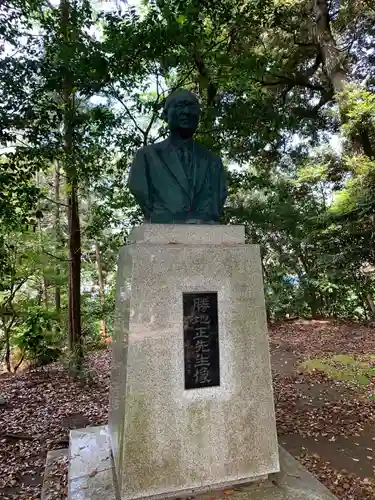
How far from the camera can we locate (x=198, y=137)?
530 cm

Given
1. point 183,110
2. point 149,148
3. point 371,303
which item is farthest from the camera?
point 371,303

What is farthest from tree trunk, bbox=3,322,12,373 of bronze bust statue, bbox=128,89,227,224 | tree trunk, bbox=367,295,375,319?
tree trunk, bbox=367,295,375,319

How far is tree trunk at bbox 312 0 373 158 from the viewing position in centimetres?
790

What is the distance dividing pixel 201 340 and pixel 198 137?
3.64 m

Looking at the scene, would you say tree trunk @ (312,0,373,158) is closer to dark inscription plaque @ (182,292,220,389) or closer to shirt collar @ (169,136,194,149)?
shirt collar @ (169,136,194,149)

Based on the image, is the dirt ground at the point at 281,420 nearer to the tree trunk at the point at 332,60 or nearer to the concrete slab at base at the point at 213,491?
the concrete slab at base at the point at 213,491

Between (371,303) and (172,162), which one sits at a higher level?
(172,162)

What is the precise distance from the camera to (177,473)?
2.36 m

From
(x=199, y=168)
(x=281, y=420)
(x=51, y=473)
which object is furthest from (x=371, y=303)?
(x=51, y=473)

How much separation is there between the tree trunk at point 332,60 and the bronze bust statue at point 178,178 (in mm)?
5907

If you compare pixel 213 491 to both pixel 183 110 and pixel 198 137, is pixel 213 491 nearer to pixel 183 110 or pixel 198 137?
pixel 183 110

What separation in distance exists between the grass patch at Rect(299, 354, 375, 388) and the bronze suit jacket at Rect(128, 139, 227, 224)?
415 centimetres

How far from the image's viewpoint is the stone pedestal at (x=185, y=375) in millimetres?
2316

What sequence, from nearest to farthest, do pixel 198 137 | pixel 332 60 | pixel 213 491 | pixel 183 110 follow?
pixel 213 491
pixel 183 110
pixel 198 137
pixel 332 60
